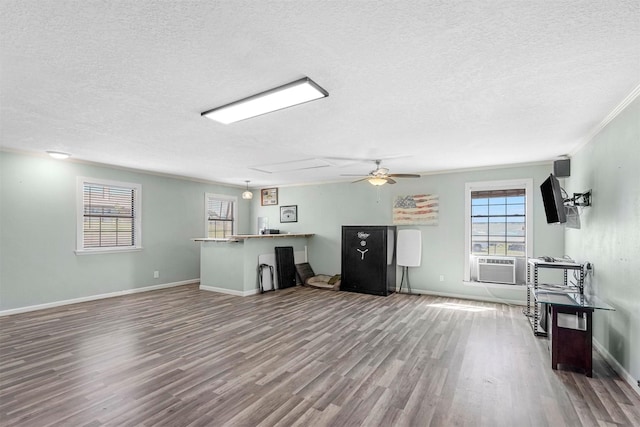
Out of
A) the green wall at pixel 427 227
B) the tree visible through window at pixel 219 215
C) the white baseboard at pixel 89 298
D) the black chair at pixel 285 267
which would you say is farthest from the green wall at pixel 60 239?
the green wall at pixel 427 227

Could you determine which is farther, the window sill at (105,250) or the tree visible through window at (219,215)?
the tree visible through window at (219,215)

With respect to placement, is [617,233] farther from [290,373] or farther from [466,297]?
[290,373]

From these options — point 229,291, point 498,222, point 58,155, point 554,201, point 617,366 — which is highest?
point 58,155

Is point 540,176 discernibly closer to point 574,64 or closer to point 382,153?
point 382,153

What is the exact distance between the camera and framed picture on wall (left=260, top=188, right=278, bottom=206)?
8.53 meters

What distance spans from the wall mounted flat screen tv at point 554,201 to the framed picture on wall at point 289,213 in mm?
5424

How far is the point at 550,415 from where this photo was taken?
224 centimetres

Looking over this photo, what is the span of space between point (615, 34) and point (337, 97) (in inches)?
71.4

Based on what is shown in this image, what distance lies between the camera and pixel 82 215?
5.51 m

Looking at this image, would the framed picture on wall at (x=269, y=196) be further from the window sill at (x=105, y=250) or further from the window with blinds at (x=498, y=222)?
the window with blinds at (x=498, y=222)

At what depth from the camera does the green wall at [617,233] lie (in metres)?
2.63

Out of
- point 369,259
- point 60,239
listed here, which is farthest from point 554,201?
point 60,239

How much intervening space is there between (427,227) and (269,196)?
14.2 ft

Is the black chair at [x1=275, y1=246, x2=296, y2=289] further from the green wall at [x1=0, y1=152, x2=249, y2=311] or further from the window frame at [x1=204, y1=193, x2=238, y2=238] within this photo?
the green wall at [x1=0, y1=152, x2=249, y2=311]
